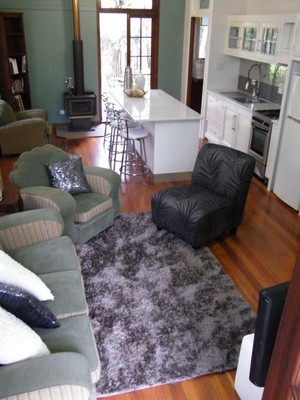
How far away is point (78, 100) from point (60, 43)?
1.14 m

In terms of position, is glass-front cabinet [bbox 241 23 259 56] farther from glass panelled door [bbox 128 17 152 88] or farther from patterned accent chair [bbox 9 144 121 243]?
patterned accent chair [bbox 9 144 121 243]

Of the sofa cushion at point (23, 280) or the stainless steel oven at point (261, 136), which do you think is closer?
the sofa cushion at point (23, 280)

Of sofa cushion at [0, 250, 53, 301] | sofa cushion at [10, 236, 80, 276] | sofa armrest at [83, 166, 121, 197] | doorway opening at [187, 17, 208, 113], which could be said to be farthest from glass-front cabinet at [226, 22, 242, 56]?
sofa cushion at [0, 250, 53, 301]

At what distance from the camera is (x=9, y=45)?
22.5 feet

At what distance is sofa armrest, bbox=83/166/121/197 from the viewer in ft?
12.5

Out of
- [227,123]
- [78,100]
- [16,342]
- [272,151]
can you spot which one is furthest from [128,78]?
[16,342]

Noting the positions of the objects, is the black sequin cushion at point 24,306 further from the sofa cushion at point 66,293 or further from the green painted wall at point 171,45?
the green painted wall at point 171,45

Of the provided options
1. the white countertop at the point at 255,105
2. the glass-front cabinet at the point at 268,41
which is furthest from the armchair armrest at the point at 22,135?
the glass-front cabinet at the point at 268,41

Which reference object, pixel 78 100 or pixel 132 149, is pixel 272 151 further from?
pixel 78 100

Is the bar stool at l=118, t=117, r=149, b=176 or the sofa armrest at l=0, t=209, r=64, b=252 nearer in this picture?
the sofa armrest at l=0, t=209, r=64, b=252

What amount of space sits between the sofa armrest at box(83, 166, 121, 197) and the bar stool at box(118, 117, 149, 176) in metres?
1.24

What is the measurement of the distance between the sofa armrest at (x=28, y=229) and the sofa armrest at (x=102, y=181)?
101 cm

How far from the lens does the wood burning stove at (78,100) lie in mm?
6957

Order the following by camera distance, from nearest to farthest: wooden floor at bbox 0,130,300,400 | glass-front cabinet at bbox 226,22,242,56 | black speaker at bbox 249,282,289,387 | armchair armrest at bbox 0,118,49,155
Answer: black speaker at bbox 249,282,289,387 < wooden floor at bbox 0,130,300,400 < armchair armrest at bbox 0,118,49,155 < glass-front cabinet at bbox 226,22,242,56
